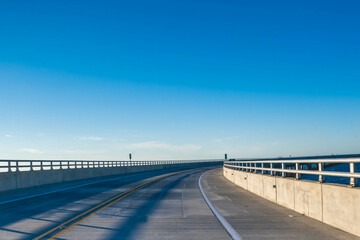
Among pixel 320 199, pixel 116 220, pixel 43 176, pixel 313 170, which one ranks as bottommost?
pixel 116 220

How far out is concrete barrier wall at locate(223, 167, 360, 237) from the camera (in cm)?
861

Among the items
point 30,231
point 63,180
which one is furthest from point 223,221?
point 63,180

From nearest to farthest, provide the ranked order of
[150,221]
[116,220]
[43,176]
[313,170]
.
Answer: [150,221] → [116,220] → [313,170] → [43,176]

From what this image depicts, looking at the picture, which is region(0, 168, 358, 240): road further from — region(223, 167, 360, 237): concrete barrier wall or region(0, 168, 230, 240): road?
region(223, 167, 360, 237): concrete barrier wall

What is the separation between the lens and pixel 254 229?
31.6ft

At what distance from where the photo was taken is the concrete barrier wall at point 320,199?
8609 millimetres

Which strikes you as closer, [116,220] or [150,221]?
[150,221]

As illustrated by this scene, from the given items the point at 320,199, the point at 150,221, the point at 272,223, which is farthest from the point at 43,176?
the point at 320,199

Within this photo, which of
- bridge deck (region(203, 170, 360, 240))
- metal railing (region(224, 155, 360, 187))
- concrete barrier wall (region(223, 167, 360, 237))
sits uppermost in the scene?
metal railing (region(224, 155, 360, 187))

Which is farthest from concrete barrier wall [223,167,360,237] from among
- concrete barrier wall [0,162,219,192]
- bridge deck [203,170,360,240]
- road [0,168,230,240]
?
concrete barrier wall [0,162,219,192]

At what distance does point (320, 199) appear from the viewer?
10438mm

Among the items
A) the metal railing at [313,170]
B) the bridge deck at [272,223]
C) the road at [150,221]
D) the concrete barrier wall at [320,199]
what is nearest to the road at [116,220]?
the road at [150,221]

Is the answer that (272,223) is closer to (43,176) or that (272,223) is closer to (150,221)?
(150,221)

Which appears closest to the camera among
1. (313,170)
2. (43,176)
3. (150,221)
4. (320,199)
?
(320,199)
